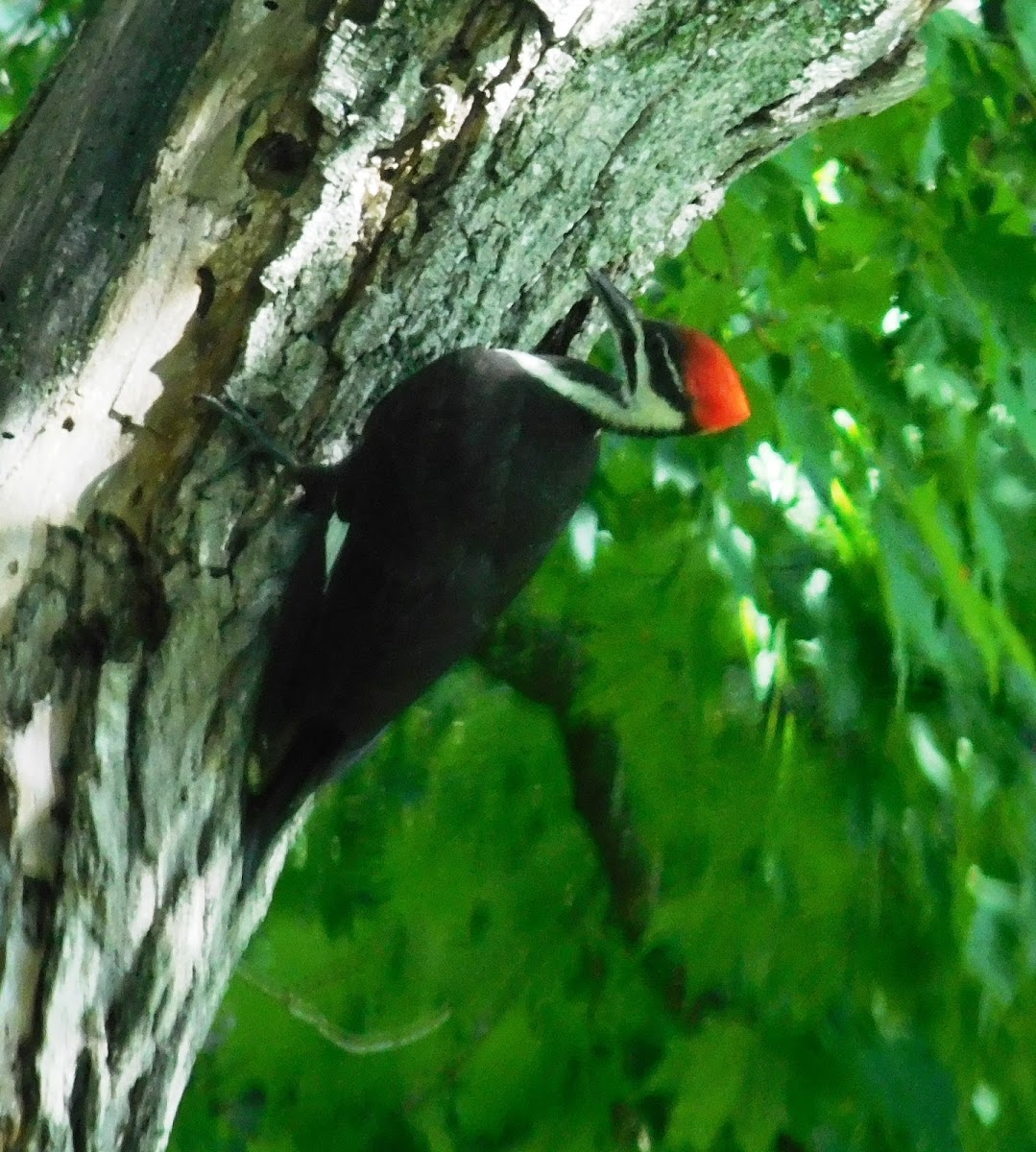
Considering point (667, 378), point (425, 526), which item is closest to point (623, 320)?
point (667, 378)

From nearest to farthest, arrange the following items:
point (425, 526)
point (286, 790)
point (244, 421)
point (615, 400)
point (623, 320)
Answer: point (244, 421)
point (286, 790)
point (425, 526)
point (623, 320)
point (615, 400)

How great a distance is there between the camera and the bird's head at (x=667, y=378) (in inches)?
65.1

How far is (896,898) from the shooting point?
188 centimetres

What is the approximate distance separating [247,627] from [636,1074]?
1.19 m

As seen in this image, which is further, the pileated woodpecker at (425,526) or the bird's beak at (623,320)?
the bird's beak at (623,320)

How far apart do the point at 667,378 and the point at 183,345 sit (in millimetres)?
694

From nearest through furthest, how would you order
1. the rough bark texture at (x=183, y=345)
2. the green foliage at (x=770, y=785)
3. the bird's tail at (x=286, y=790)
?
the rough bark texture at (x=183, y=345) < the bird's tail at (x=286, y=790) < the green foliage at (x=770, y=785)

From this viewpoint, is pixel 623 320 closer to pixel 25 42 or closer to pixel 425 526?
pixel 425 526

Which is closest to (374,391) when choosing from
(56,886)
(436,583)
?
(436,583)

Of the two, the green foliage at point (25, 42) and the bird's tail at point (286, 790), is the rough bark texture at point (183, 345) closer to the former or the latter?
the bird's tail at point (286, 790)

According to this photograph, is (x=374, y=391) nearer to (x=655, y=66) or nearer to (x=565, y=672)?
(x=655, y=66)

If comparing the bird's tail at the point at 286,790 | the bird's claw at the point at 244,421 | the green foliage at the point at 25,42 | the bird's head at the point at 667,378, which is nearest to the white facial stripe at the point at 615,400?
the bird's head at the point at 667,378

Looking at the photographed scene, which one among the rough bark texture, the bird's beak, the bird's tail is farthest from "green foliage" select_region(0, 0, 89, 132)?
the bird's tail

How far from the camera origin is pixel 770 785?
5.96ft
